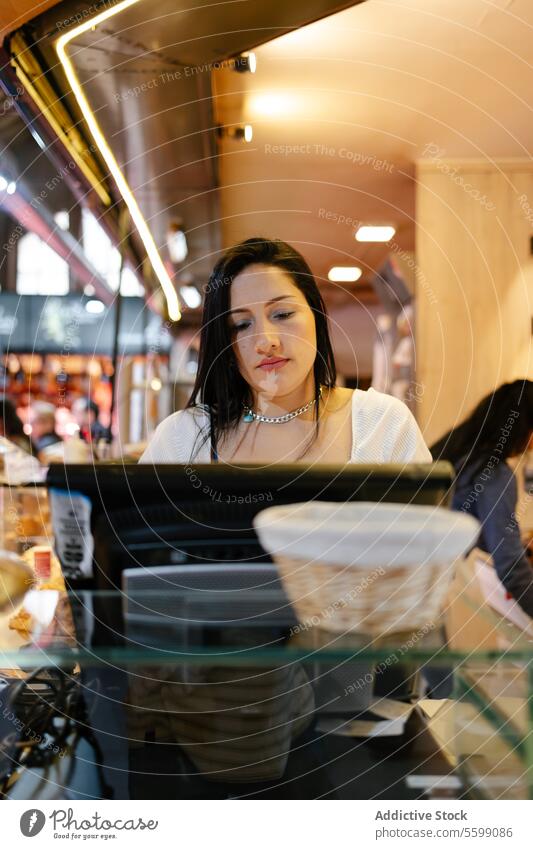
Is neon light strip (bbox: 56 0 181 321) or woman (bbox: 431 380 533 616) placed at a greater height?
neon light strip (bbox: 56 0 181 321)

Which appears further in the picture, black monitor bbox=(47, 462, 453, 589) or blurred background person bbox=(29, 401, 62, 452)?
blurred background person bbox=(29, 401, 62, 452)

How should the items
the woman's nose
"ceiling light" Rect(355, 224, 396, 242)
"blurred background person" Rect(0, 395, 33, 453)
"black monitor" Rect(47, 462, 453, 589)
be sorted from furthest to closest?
1. "blurred background person" Rect(0, 395, 33, 453)
2. "ceiling light" Rect(355, 224, 396, 242)
3. the woman's nose
4. "black monitor" Rect(47, 462, 453, 589)

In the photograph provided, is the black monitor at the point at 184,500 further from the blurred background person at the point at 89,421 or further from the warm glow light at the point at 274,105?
the warm glow light at the point at 274,105

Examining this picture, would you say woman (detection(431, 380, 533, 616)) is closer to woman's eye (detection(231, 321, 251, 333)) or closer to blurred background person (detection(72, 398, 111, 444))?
woman's eye (detection(231, 321, 251, 333))

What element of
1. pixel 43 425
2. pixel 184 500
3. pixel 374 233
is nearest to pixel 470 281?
pixel 374 233

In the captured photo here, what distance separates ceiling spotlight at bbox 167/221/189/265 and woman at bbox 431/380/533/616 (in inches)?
12.6

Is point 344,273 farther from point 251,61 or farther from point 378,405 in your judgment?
point 251,61

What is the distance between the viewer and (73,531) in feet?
2.02

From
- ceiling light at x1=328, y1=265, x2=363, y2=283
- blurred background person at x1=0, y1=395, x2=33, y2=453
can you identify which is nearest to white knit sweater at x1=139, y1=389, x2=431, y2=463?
ceiling light at x1=328, y1=265, x2=363, y2=283

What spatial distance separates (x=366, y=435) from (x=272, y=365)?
0.34ft

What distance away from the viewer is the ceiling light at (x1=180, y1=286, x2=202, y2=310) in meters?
0.74
